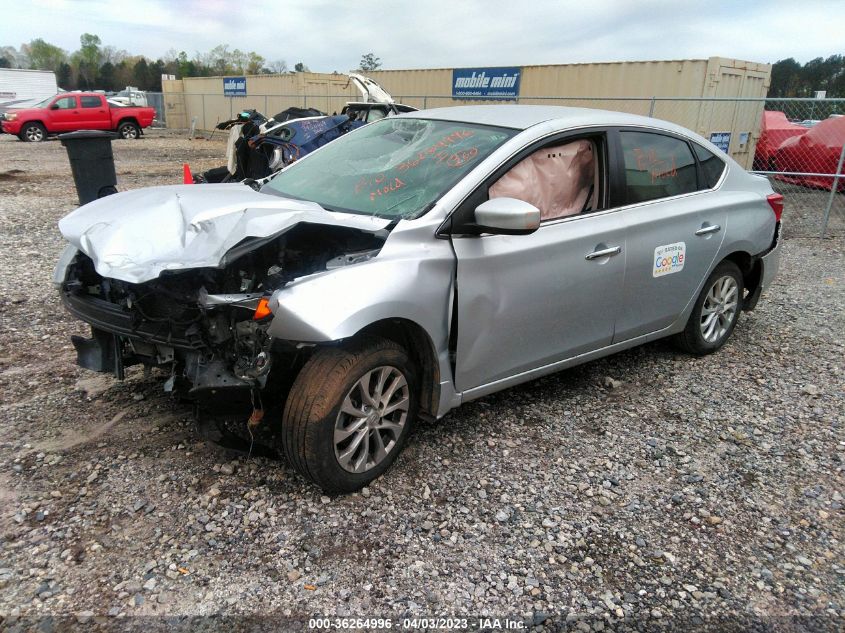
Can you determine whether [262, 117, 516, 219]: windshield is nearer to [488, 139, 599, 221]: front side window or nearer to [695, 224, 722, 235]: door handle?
[488, 139, 599, 221]: front side window

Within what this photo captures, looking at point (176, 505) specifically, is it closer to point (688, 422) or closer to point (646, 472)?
point (646, 472)

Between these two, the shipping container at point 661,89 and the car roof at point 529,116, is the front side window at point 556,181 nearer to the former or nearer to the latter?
the car roof at point 529,116

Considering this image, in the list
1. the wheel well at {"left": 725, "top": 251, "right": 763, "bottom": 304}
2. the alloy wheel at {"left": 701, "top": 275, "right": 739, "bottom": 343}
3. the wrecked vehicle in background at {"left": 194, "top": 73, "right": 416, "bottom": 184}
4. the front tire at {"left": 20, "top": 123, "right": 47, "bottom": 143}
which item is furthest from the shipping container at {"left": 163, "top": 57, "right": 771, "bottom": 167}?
the front tire at {"left": 20, "top": 123, "right": 47, "bottom": 143}

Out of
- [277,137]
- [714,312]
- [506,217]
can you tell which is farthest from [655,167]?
[277,137]

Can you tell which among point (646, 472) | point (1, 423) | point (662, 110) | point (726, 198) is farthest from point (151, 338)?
point (662, 110)

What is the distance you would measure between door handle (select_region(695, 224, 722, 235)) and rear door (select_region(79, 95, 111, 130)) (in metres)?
24.1

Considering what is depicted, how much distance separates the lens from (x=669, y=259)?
4066mm

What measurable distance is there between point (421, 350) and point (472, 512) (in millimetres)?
805

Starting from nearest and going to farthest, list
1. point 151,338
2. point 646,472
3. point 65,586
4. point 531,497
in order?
point 65,586
point 151,338
point 531,497
point 646,472

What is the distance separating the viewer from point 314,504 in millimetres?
2967

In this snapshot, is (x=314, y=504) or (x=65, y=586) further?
(x=314, y=504)

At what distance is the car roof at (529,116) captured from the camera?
365cm

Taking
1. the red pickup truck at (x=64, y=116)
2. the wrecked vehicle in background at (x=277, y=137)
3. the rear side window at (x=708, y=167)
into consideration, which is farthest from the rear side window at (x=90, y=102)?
the rear side window at (x=708, y=167)

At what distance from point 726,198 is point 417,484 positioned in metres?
3.03
